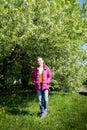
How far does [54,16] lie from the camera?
15242mm

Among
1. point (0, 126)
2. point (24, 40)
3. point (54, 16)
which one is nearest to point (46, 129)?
point (0, 126)

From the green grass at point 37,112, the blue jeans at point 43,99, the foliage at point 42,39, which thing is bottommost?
the green grass at point 37,112

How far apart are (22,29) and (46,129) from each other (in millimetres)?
4966

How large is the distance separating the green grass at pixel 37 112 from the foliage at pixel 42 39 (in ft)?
3.90

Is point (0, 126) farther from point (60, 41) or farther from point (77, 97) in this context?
point (77, 97)

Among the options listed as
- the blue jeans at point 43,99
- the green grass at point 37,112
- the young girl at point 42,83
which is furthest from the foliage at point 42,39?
the blue jeans at point 43,99

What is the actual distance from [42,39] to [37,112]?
3456 mm

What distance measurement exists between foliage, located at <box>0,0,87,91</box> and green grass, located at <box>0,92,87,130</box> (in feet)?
3.90

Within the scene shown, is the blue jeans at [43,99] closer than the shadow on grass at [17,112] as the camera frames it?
Yes

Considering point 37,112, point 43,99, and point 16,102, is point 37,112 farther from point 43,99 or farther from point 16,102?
point 16,102

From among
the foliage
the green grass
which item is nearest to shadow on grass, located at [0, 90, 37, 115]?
the green grass

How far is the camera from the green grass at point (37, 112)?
38.8ft

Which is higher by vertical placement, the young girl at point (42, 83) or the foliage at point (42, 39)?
the foliage at point (42, 39)

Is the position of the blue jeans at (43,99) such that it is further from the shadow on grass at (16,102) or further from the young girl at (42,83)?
the shadow on grass at (16,102)
